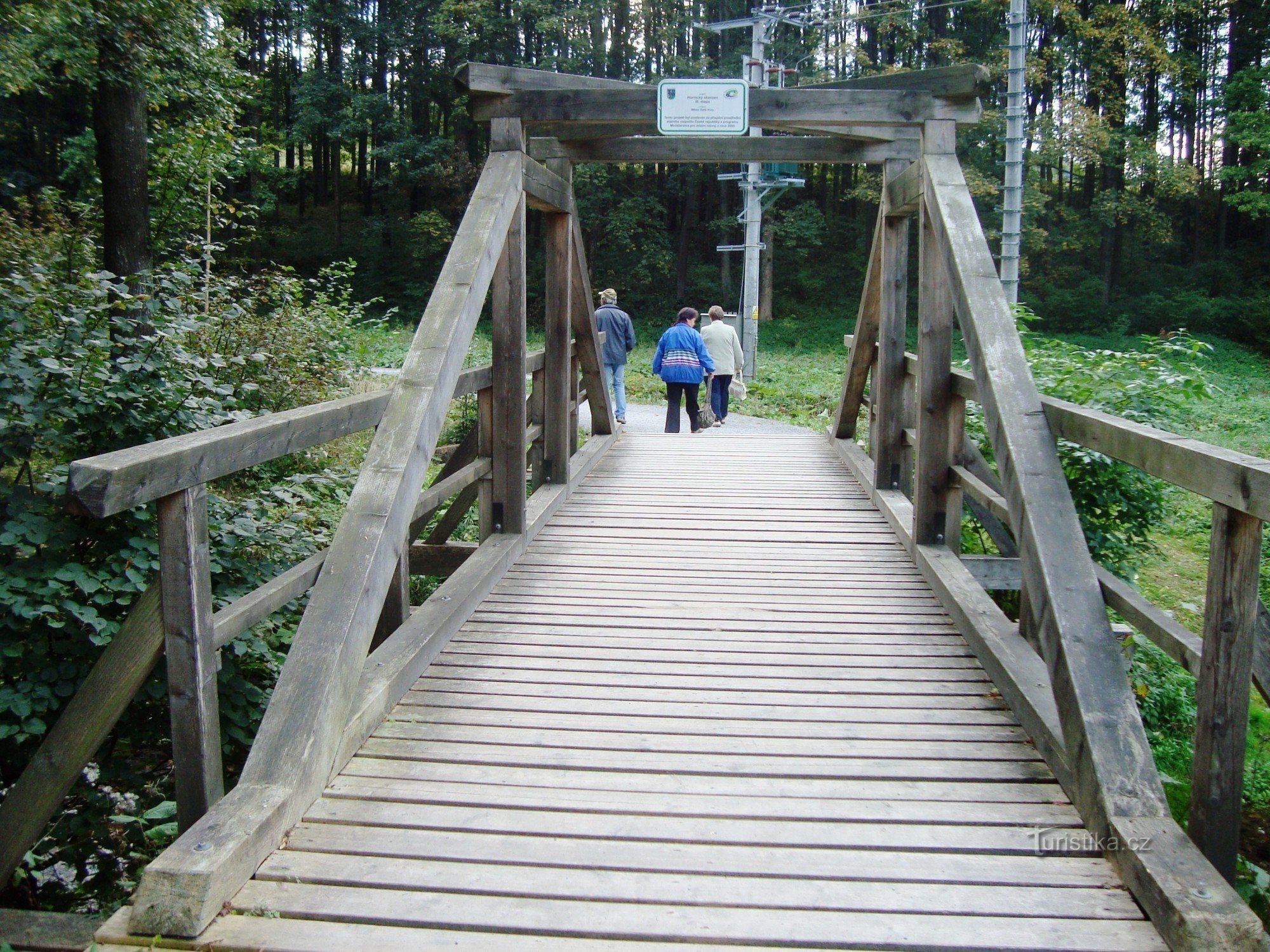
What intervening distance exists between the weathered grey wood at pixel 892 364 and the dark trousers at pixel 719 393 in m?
4.84

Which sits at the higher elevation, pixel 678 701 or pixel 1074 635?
pixel 1074 635

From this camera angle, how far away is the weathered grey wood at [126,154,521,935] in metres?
2.27

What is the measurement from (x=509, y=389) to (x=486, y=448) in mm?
309

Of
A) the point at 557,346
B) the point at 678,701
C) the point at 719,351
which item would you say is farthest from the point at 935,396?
the point at 719,351

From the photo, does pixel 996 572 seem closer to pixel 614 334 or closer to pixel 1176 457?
pixel 1176 457

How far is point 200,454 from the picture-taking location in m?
2.52

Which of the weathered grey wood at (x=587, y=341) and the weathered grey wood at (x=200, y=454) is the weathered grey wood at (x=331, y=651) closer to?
the weathered grey wood at (x=200, y=454)

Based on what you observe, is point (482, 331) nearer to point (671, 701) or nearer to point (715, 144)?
point (715, 144)

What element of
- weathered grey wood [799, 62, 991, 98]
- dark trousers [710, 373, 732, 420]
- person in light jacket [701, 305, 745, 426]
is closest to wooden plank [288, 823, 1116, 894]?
weathered grey wood [799, 62, 991, 98]

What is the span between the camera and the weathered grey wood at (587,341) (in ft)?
21.5

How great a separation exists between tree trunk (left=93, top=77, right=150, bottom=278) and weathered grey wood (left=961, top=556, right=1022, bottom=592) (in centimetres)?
732

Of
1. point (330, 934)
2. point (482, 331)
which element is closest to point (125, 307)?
point (330, 934)

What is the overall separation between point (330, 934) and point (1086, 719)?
6.12ft

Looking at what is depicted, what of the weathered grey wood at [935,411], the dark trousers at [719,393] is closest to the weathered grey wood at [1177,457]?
the weathered grey wood at [935,411]
